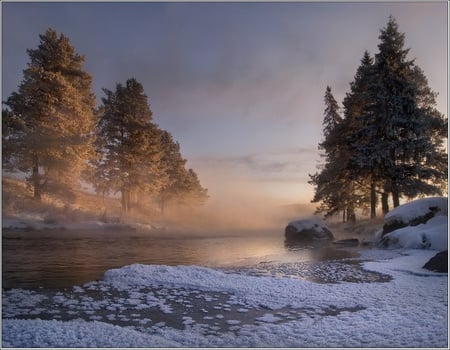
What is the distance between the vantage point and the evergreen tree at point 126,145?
111 ft

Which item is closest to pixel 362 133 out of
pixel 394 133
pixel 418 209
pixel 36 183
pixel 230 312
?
pixel 394 133

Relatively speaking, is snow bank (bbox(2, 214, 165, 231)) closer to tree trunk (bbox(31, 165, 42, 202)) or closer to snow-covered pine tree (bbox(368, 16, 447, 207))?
tree trunk (bbox(31, 165, 42, 202))

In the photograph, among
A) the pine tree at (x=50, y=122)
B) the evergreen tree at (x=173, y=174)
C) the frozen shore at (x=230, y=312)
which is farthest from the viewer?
the evergreen tree at (x=173, y=174)

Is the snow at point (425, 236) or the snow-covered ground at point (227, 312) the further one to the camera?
the snow at point (425, 236)

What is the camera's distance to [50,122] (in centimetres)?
2756

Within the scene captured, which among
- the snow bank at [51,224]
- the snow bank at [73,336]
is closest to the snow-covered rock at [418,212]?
the snow bank at [73,336]

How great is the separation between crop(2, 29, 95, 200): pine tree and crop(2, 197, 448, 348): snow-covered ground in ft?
71.0

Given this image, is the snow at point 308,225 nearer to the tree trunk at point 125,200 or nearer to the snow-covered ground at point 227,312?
the snow-covered ground at point 227,312

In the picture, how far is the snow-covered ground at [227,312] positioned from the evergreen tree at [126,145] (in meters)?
26.5

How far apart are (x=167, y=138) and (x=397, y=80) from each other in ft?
103

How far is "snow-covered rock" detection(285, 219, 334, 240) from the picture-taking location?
2406 centimetres

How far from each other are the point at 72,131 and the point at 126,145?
660 cm

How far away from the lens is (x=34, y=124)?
26469mm

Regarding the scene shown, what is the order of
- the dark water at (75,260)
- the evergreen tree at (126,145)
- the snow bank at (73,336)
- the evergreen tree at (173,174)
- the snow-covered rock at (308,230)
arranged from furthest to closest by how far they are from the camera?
the evergreen tree at (173,174), the evergreen tree at (126,145), the snow-covered rock at (308,230), the dark water at (75,260), the snow bank at (73,336)
